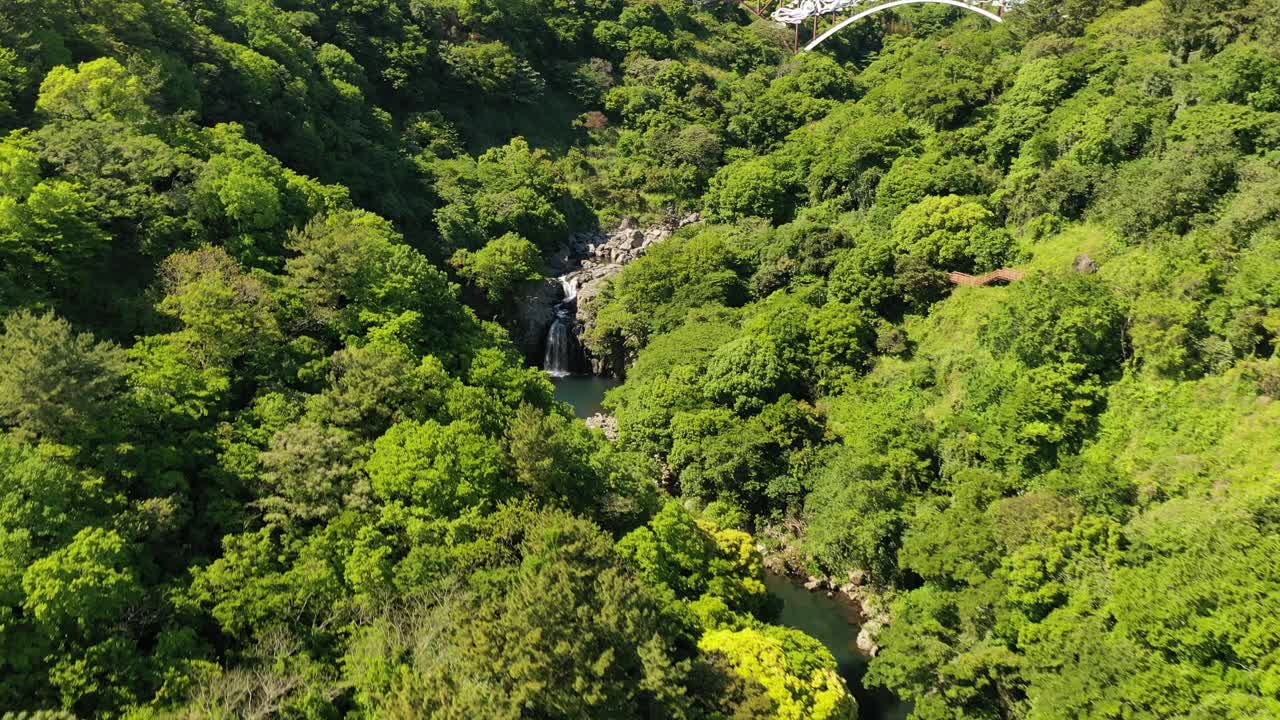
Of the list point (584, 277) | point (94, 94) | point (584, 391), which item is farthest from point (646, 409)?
point (94, 94)

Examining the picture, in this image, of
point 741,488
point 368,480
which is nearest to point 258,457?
Result: point 368,480

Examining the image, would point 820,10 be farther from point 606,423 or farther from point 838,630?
point 838,630

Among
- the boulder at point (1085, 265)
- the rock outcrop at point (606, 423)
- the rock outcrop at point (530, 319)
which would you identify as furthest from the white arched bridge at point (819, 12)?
the rock outcrop at point (606, 423)

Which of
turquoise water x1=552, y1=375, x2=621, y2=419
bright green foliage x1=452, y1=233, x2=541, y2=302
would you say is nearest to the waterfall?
turquoise water x1=552, y1=375, x2=621, y2=419

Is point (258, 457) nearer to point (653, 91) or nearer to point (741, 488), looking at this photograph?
point (741, 488)

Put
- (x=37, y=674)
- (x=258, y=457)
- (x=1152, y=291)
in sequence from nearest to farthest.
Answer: (x=37, y=674), (x=258, y=457), (x=1152, y=291)

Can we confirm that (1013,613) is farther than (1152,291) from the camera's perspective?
No
